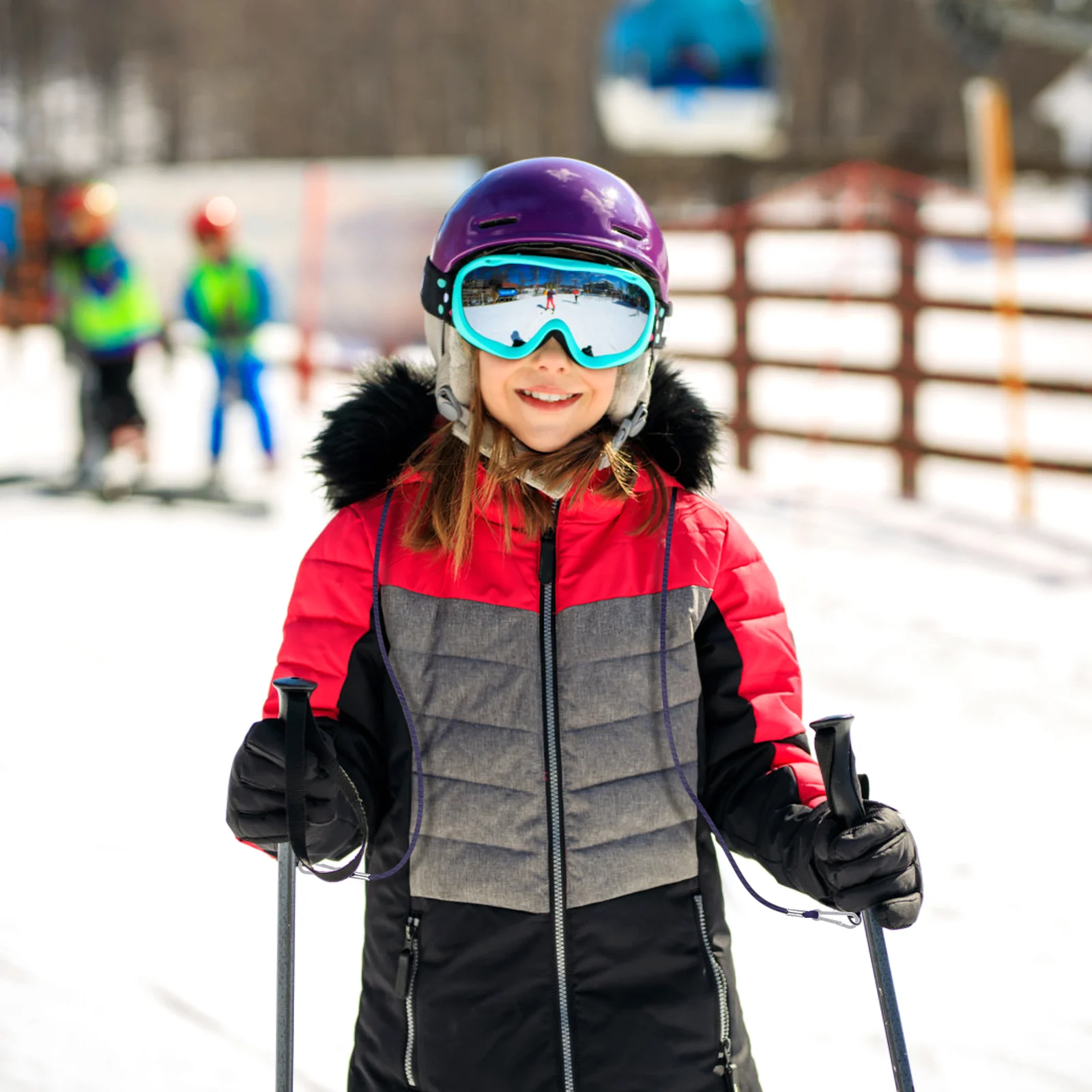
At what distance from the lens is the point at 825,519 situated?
7.21 metres

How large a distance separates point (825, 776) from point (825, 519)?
5949 millimetres

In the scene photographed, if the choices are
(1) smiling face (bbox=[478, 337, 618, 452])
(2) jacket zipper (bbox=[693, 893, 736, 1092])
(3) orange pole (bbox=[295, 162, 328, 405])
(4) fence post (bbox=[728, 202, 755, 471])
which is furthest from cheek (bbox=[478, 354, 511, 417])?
(3) orange pole (bbox=[295, 162, 328, 405])

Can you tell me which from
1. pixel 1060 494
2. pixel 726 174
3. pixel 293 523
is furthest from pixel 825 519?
pixel 726 174

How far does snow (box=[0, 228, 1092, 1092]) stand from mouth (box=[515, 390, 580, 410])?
39cm

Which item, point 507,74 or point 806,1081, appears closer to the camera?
point 806,1081

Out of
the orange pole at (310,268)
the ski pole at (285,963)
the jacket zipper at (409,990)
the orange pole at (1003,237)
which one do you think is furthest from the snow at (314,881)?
the orange pole at (310,268)

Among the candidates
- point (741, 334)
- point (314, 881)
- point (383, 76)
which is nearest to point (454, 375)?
point (314, 881)

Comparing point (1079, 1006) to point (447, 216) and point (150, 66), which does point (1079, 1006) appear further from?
point (150, 66)

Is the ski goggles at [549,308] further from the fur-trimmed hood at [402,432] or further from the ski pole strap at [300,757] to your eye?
the ski pole strap at [300,757]

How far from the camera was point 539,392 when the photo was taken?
1.59 metres

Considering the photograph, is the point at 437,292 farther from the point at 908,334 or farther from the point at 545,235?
the point at 908,334

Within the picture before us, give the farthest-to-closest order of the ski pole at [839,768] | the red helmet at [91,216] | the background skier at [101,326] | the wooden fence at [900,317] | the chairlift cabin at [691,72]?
the chairlift cabin at [691,72], the background skier at [101,326], the red helmet at [91,216], the wooden fence at [900,317], the ski pole at [839,768]

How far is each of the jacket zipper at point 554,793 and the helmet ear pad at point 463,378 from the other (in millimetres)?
198

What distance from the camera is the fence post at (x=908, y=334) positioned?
7.36 m
